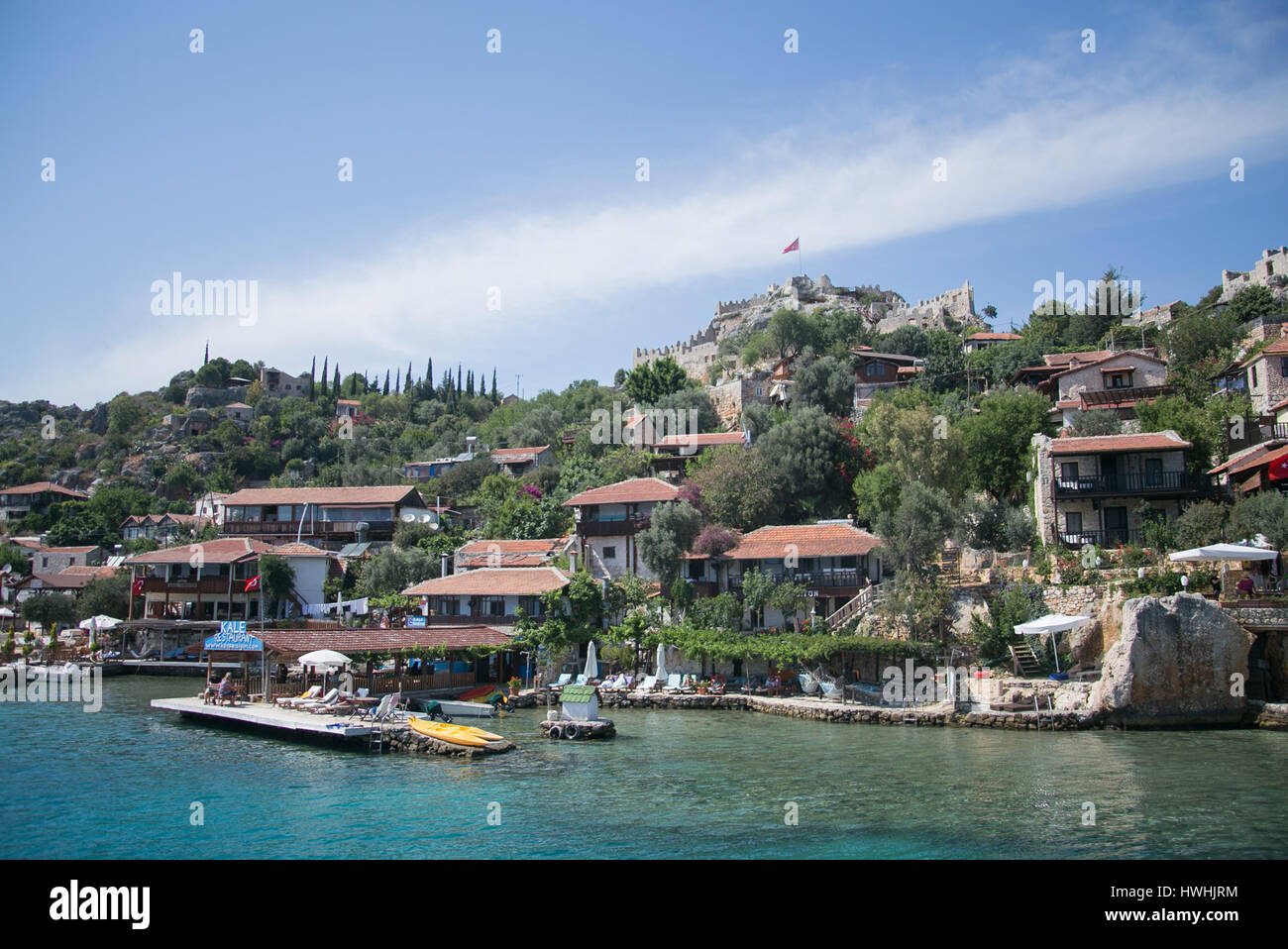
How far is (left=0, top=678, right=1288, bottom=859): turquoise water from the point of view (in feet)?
52.5

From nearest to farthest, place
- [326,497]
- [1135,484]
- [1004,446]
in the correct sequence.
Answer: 1. [1135,484]
2. [1004,446]
3. [326,497]

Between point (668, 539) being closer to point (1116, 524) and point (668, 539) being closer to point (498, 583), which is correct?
point (498, 583)

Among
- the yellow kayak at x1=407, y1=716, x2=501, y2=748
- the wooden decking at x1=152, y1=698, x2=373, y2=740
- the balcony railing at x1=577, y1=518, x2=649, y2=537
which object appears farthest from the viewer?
the balcony railing at x1=577, y1=518, x2=649, y2=537

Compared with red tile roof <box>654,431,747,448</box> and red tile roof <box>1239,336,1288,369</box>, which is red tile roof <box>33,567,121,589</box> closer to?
red tile roof <box>654,431,747,448</box>

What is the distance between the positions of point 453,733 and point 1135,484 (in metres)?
30.7

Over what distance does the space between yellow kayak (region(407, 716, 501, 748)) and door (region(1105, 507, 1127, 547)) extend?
91.6 ft

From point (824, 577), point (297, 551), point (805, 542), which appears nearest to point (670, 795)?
point (824, 577)

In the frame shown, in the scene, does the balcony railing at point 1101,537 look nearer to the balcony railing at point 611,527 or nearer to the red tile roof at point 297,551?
the balcony railing at point 611,527

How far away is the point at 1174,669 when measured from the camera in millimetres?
28109

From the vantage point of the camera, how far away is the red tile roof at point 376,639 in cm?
3103

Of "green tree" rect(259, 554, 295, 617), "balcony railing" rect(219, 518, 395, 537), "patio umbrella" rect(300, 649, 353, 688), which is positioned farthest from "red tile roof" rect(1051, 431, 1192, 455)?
"balcony railing" rect(219, 518, 395, 537)
